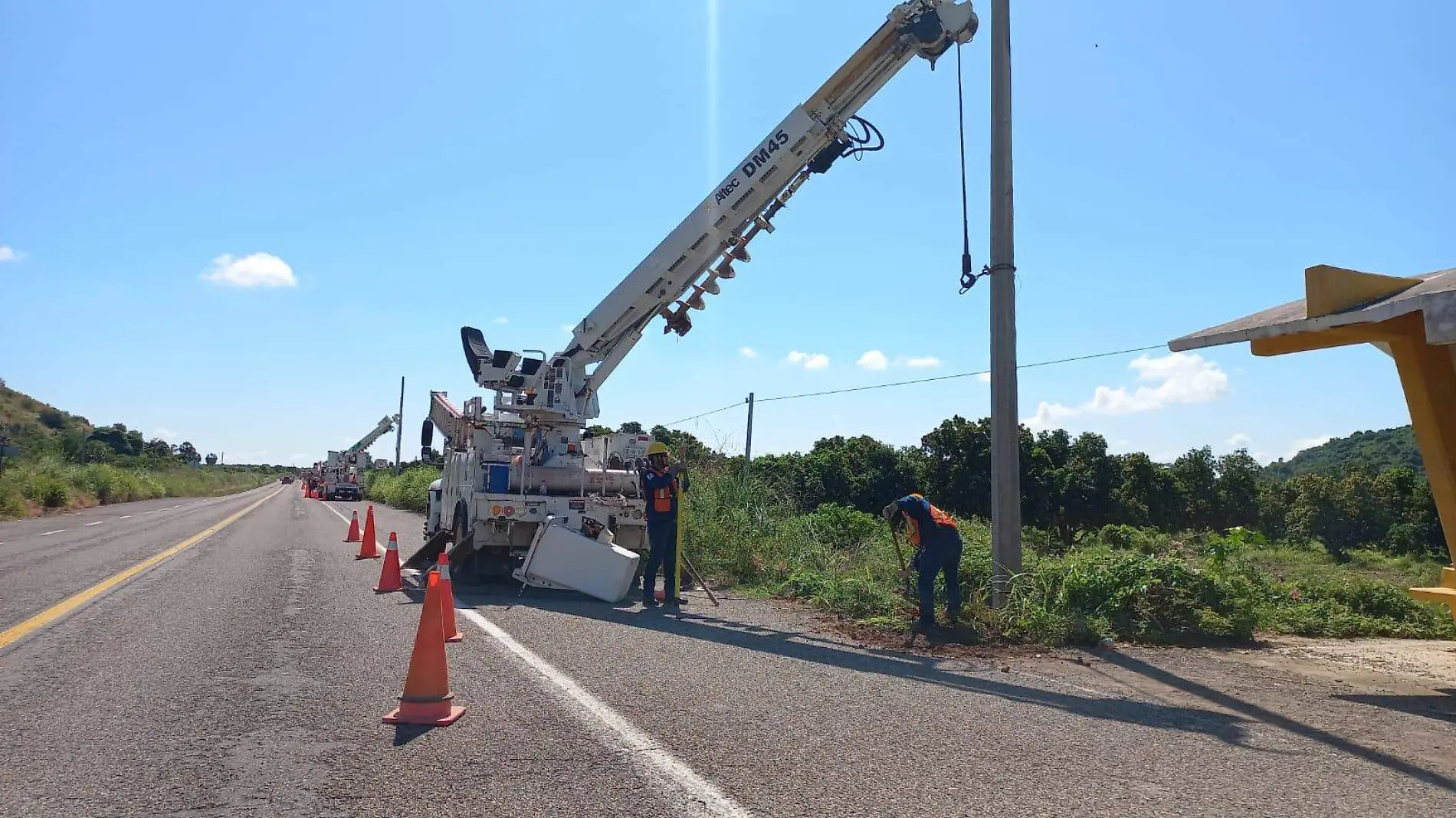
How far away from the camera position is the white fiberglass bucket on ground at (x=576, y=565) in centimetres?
1112

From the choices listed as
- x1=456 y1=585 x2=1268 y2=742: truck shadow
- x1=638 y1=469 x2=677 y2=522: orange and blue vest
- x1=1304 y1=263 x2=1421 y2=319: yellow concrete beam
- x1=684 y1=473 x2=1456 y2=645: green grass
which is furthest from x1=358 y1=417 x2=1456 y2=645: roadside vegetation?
x1=1304 y1=263 x2=1421 y2=319: yellow concrete beam

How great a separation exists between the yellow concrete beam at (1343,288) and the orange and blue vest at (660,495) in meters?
6.83

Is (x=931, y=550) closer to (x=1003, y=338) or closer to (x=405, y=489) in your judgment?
(x=1003, y=338)

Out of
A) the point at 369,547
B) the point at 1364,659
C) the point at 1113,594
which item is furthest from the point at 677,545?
the point at 369,547

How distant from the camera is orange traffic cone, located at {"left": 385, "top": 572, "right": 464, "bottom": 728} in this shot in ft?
17.5

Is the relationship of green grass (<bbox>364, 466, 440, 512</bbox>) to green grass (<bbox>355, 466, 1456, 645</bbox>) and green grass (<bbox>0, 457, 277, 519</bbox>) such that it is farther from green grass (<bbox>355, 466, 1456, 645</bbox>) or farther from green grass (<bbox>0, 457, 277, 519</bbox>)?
green grass (<bbox>355, 466, 1456, 645</bbox>)

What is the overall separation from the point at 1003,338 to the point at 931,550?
2.41 metres

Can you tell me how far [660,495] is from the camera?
445 inches

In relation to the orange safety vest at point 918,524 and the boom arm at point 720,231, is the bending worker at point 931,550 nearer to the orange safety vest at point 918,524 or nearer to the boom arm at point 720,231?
the orange safety vest at point 918,524

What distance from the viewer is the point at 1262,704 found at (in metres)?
6.29

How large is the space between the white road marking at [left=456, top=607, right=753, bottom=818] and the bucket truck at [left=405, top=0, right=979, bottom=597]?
197 inches

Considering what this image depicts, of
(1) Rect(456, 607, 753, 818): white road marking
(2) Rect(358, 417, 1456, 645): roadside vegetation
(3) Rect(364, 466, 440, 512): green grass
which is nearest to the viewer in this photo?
(1) Rect(456, 607, 753, 818): white road marking

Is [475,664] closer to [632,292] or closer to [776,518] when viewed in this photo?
[632,292]

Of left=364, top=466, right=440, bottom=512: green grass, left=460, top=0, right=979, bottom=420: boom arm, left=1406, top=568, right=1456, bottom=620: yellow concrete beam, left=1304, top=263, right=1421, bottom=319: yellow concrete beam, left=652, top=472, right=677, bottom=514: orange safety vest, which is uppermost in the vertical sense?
left=460, top=0, right=979, bottom=420: boom arm
